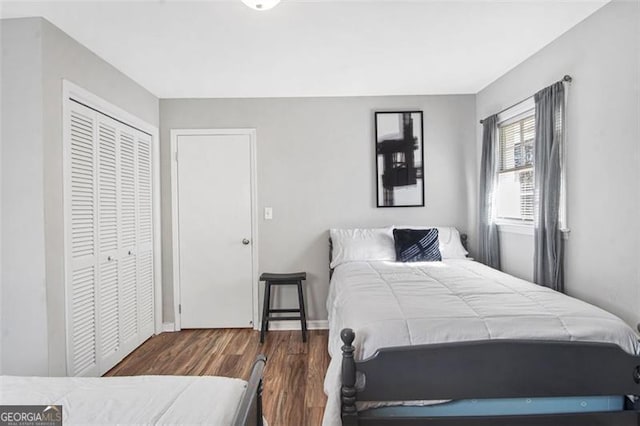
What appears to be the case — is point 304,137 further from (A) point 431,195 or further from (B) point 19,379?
(B) point 19,379

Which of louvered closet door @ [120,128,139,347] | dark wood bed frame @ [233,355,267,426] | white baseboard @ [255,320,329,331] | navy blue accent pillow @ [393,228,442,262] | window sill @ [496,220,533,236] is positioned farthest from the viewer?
white baseboard @ [255,320,329,331]

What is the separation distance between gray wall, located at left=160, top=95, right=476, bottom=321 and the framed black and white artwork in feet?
0.28

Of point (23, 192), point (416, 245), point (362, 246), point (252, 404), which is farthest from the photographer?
point (362, 246)

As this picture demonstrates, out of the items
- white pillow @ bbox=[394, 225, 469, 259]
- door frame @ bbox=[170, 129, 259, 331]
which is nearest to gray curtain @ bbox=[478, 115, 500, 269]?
white pillow @ bbox=[394, 225, 469, 259]

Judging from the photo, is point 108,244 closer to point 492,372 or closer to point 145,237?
point 145,237

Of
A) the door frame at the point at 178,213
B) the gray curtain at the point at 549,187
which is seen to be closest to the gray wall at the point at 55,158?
the door frame at the point at 178,213

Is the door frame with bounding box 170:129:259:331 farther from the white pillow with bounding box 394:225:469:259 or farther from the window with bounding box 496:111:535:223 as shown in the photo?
the window with bounding box 496:111:535:223

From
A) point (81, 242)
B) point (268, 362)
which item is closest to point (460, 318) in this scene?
point (268, 362)

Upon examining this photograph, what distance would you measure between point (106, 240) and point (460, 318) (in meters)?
2.57

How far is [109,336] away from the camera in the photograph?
2.62m

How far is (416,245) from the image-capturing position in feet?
9.82

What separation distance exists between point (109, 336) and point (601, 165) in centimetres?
366

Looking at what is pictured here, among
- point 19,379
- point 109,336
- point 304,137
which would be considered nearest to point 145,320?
point 109,336

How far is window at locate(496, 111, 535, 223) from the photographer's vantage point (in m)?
2.71
